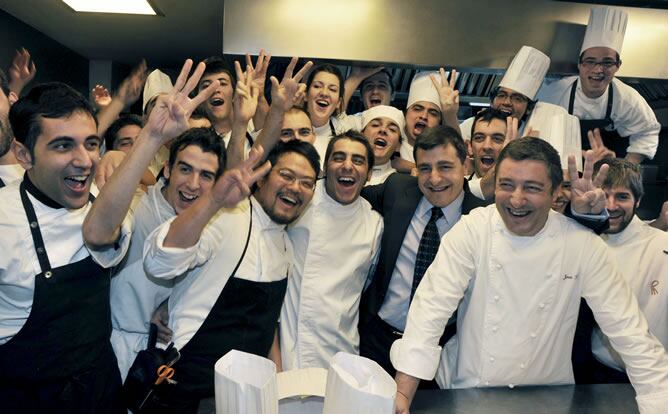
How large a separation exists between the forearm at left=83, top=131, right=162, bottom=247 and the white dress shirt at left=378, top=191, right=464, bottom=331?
1.00 metres

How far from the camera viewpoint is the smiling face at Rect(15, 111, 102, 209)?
1251mm

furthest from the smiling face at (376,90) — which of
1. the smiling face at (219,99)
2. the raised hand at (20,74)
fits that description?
the raised hand at (20,74)

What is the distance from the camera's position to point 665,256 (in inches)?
73.0

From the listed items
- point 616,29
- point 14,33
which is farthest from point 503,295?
point 14,33

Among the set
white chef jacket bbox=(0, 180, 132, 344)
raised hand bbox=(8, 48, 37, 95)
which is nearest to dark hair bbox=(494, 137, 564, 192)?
white chef jacket bbox=(0, 180, 132, 344)

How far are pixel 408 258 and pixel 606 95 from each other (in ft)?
5.33

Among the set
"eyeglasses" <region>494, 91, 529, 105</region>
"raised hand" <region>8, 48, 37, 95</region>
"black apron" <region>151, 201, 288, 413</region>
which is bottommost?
"black apron" <region>151, 201, 288, 413</region>

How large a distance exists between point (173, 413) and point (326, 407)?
831mm

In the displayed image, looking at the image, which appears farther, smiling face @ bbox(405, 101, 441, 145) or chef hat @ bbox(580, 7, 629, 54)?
chef hat @ bbox(580, 7, 629, 54)

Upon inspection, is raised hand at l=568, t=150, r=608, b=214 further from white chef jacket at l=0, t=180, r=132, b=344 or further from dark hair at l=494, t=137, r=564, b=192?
white chef jacket at l=0, t=180, r=132, b=344

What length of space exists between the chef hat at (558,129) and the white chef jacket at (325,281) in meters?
0.89

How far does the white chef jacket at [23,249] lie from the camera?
1.21 m

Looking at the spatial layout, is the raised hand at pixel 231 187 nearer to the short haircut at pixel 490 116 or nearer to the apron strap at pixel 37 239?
the apron strap at pixel 37 239

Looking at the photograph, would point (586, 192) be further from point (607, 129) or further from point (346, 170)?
point (607, 129)
